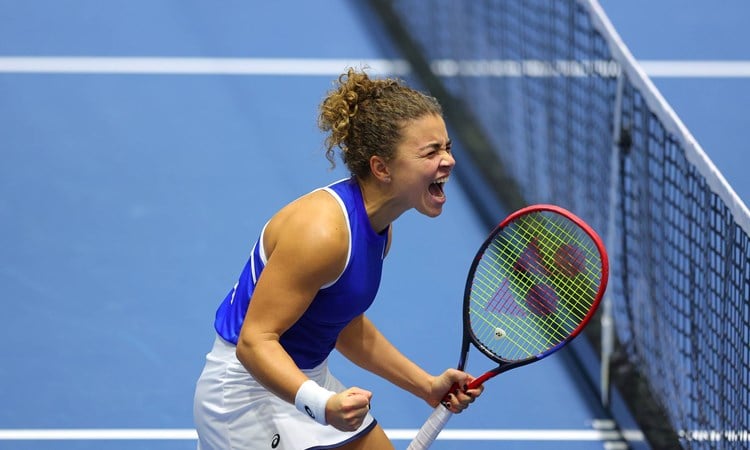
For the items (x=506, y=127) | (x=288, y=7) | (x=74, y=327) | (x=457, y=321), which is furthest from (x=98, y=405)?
(x=288, y=7)

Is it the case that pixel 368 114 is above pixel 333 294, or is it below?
above

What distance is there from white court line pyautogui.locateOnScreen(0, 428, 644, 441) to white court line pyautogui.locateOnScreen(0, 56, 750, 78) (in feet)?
10.1

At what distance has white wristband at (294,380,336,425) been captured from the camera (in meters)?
2.94

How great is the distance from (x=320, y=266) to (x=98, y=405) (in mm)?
2286

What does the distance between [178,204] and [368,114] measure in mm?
3401

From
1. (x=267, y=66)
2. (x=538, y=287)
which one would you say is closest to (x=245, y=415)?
(x=538, y=287)

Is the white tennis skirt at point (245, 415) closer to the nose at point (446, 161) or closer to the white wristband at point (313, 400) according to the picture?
the white wristband at point (313, 400)

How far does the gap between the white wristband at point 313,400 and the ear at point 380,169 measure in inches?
22.8

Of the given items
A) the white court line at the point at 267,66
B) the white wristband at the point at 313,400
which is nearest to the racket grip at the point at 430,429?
the white wristband at the point at 313,400

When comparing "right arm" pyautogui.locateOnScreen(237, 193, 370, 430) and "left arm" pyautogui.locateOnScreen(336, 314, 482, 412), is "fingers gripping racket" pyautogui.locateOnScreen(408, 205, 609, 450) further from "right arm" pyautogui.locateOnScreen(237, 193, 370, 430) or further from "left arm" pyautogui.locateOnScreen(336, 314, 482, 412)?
"right arm" pyautogui.locateOnScreen(237, 193, 370, 430)

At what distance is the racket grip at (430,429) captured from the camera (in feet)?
10.9

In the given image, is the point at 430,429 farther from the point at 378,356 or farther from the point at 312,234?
the point at 312,234

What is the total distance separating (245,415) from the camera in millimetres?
3395

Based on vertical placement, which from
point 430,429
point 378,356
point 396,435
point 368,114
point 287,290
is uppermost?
point 368,114
